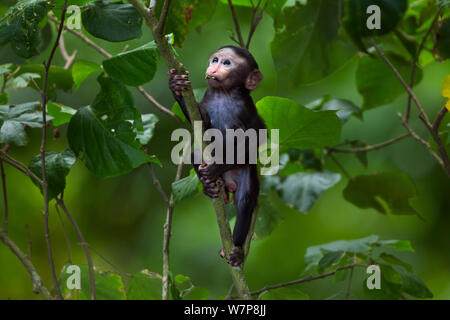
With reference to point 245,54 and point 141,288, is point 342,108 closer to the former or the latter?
point 245,54

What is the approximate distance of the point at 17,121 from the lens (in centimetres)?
155

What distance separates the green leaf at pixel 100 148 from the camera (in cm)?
157

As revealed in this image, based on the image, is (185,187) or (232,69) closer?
(232,69)

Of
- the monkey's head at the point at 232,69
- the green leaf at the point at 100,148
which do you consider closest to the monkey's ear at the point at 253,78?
the monkey's head at the point at 232,69

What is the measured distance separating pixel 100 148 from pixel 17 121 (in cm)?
23

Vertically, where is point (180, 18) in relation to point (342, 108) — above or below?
above

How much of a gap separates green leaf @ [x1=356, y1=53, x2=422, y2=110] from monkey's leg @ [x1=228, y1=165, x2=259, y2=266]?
2.58 feet

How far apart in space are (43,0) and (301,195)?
1.08 meters

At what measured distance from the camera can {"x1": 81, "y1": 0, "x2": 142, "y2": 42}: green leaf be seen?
1482 millimetres

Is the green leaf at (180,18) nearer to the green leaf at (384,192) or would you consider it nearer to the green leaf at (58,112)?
the green leaf at (58,112)

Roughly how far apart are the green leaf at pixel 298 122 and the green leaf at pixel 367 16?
209 mm

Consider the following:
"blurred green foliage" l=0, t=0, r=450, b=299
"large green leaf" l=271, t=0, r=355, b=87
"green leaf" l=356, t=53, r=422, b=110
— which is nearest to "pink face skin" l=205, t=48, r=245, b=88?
"large green leaf" l=271, t=0, r=355, b=87

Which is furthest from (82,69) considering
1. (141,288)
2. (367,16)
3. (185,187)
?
(367,16)

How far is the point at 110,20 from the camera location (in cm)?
149
